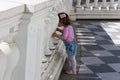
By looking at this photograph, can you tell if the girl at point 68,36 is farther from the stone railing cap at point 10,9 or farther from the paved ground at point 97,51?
the stone railing cap at point 10,9

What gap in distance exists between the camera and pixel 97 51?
4863 millimetres

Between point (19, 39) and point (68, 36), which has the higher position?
point (19, 39)

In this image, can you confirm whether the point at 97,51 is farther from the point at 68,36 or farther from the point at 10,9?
the point at 10,9

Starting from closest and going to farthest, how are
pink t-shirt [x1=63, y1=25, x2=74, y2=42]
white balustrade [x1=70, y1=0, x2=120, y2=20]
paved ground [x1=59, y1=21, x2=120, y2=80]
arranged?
pink t-shirt [x1=63, y1=25, x2=74, y2=42]
paved ground [x1=59, y1=21, x2=120, y2=80]
white balustrade [x1=70, y1=0, x2=120, y2=20]

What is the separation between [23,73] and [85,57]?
3.25 meters

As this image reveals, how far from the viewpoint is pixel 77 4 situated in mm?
7672

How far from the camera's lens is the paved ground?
12.3 feet

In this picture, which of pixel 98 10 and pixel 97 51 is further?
pixel 98 10

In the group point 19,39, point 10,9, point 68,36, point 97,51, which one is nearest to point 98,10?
point 97,51

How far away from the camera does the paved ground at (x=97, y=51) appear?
148 inches

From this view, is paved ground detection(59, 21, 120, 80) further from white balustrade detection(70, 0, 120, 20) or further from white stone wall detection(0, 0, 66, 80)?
white stone wall detection(0, 0, 66, 80)

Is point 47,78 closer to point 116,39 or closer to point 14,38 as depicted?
point 14,38

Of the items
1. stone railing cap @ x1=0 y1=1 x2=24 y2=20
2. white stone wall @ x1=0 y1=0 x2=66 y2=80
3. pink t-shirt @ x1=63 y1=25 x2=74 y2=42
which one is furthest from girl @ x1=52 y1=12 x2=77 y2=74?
stone railing cap @ x1=0 y1=1 x2=24 y2=20

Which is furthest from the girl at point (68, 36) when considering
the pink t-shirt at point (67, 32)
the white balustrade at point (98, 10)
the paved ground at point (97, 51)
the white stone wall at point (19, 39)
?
the white balustrade at point (98, 10)
